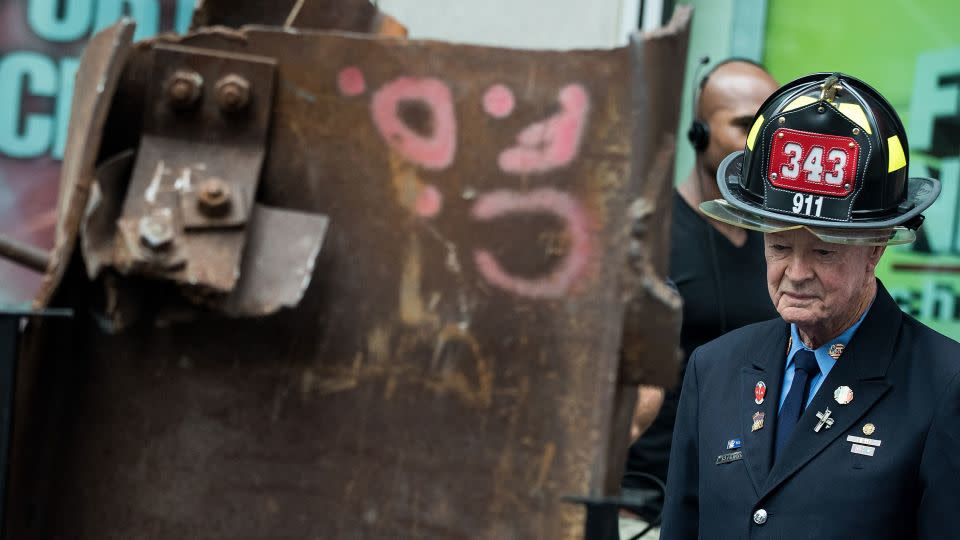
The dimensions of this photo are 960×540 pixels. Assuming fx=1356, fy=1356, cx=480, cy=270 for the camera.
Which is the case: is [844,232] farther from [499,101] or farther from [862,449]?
[499,101]

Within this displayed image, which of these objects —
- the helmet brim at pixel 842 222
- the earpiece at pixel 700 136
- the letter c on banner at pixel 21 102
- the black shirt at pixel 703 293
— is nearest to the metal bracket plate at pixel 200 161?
the helmet brim at pixel 842 222

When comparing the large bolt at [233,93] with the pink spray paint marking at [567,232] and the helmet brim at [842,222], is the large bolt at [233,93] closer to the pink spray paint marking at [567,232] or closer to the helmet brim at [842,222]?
the pink spray paint marking at [567,232]

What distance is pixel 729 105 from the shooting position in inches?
170

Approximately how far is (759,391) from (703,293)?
59.3 inches

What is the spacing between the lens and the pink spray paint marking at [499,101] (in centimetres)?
275

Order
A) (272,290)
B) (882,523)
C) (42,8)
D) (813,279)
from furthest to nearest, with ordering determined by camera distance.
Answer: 1. (42,8)
2. (272,290)
3. (813,279)
4. (882,523)

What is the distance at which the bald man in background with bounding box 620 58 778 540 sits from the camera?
384cm

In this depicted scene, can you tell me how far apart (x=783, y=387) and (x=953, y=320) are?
132 inches

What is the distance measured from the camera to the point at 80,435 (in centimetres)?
279

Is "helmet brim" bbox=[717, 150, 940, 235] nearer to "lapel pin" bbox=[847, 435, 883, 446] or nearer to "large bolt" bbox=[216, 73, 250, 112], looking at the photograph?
"lapel pin" bbox=[847, 435, 883, 446]

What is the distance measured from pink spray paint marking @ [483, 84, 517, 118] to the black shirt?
127 cm

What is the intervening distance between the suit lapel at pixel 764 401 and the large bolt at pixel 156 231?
1112mm

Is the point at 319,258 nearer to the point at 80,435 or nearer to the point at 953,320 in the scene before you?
the point at 80,435

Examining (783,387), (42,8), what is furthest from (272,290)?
(42,8)
